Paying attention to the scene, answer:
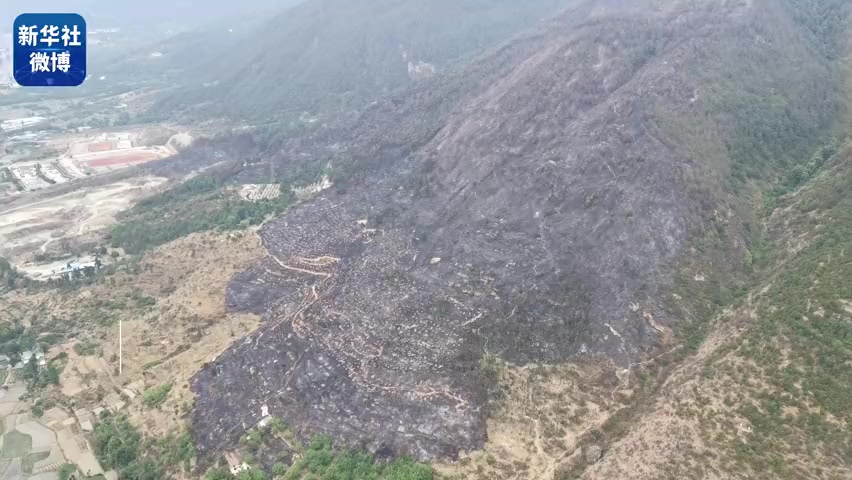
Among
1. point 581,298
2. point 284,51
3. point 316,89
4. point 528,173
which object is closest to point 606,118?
point 528,173

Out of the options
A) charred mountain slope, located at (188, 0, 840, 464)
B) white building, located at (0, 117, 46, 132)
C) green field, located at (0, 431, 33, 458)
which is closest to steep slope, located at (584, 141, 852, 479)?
charred mountain slope, located at (188, 0, 840, 464)

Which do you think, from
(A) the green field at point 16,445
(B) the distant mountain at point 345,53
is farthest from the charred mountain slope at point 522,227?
(B) the distant mountain at point 345,53

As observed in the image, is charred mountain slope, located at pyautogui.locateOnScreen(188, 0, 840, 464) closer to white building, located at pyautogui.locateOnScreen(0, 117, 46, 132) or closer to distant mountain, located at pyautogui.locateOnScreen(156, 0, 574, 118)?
distant mountain, located at pyautogui.locateOnScreen(156, 0, 574, 118)

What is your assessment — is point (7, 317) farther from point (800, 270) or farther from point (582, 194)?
point (800, 270)

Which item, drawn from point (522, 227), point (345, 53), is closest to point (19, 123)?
point (345, 53)

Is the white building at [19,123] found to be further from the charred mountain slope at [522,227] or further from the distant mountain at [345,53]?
the charred mountain slope at [522,227]

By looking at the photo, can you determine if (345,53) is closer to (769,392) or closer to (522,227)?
(522,227)
